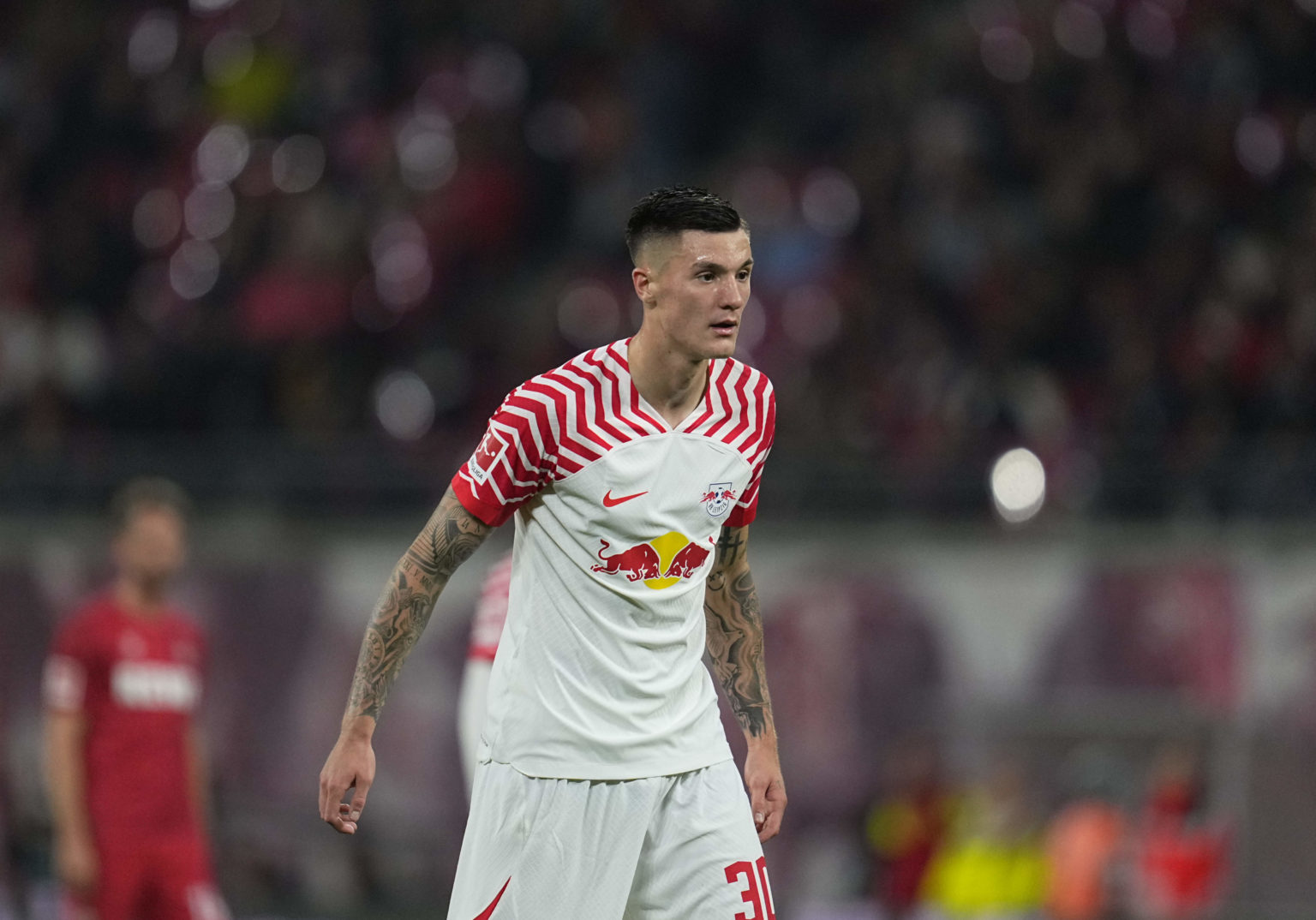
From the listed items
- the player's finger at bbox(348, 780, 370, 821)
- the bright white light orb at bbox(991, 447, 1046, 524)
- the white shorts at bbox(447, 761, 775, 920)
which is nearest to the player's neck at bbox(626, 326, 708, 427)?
the white shorts at bbox(447, 761, 775, 920)

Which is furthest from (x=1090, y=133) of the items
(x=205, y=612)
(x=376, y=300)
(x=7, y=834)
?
(x=7, y=834)

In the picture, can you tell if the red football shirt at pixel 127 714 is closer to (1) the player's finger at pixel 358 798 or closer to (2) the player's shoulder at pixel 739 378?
(1) the player's finger at pixel 358 798

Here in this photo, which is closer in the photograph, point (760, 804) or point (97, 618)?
point (760, 804)

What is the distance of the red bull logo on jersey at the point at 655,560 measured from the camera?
4301 millimetres

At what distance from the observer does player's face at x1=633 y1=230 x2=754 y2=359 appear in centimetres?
426

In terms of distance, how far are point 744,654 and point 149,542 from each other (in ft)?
11.8

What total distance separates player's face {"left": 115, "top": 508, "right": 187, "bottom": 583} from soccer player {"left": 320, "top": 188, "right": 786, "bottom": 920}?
344 cm

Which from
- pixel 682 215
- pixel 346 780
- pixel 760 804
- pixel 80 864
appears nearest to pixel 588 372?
pixel 682 215

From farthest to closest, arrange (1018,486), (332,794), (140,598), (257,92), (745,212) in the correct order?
(257,92), (745,212), (1018,486), (140,598), (332,794)

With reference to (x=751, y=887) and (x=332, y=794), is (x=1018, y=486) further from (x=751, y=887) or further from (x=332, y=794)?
(x=332, y=794)

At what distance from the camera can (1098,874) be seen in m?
10.9

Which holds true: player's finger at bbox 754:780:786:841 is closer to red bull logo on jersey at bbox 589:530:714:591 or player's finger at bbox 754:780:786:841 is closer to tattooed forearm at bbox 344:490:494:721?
red bull logo on jersey at bbox 589:530:714:591

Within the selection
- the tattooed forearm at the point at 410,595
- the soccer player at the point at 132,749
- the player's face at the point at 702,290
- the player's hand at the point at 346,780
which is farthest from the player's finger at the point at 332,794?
the soccer player at the point at 132,749

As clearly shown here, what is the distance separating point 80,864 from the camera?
741 centimetres
